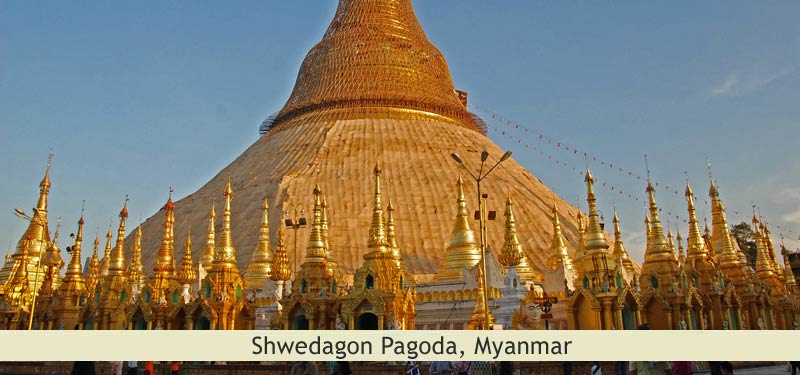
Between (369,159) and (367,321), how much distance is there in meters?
21.2

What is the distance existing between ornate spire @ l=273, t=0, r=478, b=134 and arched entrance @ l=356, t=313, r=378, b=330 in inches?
1065

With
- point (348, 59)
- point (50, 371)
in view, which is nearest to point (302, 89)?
point (348, 59)

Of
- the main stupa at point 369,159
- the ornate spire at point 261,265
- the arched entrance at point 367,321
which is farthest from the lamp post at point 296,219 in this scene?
the arched entrance at point 367,321

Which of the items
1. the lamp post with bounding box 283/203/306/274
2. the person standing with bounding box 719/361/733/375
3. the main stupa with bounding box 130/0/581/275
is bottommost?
the person standing with bounding box 719/361/733/375

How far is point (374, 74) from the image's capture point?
49.4 metres

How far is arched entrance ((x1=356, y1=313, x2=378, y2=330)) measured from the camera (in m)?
21.7

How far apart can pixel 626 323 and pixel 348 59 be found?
3491 centimetres

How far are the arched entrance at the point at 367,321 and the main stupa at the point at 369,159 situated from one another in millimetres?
10218

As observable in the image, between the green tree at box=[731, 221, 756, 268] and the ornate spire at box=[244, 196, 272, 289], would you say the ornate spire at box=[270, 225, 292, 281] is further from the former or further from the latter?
the green tree at box=[731, 221, 756, 268]

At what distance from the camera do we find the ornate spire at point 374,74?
48500mm

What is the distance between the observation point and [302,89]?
5241 cm

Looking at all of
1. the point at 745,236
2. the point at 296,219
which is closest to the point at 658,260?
the point at 296,219

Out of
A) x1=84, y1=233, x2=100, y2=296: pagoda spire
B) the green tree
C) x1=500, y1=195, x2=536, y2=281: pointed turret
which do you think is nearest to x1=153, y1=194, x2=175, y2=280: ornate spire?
x1=84, y1=233, x2=100, y2=296: pagoda spire

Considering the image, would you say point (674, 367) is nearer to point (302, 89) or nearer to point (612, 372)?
A: point (612, 372)
